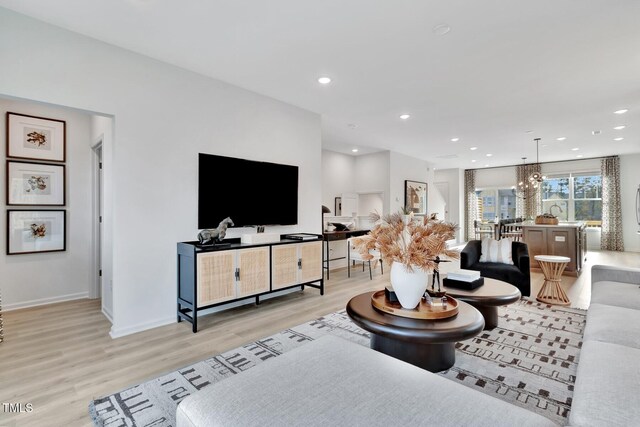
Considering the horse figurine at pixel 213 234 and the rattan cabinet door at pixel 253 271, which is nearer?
the horse figurine at pixel 213 234

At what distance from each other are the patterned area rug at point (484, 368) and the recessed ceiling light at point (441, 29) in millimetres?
2742

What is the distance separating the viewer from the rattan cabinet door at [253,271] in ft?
11.4

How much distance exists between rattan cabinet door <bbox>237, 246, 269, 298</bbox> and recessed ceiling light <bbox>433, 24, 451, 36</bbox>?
2.78 m

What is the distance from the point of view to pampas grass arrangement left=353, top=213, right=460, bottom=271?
199 cm

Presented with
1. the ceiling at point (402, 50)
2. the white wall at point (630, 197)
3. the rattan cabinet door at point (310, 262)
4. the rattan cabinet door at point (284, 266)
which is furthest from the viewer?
the white wall at point (630, 197)

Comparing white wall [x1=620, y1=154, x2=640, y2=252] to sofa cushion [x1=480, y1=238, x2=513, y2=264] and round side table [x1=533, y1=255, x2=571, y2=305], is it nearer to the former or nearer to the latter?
round side table [x1=533, y1=255, x2=571, y2=305]

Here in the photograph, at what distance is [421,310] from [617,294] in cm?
192

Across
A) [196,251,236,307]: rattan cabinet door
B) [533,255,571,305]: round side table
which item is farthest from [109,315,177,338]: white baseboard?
[533,255,571,305]: round side table

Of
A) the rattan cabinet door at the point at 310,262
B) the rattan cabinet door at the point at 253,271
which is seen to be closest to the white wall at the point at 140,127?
the rattan cabinet door at the point at 253,271

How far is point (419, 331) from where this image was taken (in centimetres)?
183

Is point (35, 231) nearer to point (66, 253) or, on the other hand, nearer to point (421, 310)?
point (66, 253)

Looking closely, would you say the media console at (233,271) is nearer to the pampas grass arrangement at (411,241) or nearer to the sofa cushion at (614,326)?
the pampas grass arrangement at (411,241)

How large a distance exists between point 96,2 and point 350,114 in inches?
134

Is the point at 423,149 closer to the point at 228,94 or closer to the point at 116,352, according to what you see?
the point at 228,94
